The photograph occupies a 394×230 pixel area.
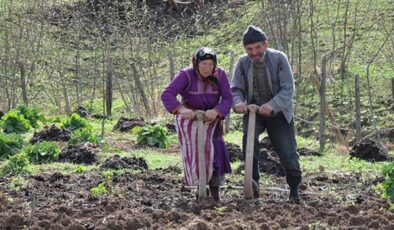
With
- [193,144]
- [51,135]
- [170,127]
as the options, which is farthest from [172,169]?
[170,127]

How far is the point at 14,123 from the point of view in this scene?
576 inches

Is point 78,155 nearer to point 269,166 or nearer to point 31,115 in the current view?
point 269,166

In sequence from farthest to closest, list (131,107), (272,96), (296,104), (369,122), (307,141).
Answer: (131,107) → (296,104) → (369,122) → (307,141) → (272,96)

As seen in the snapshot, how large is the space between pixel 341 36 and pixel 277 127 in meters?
13.3

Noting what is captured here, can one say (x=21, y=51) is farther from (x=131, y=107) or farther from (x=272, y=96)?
(x=272, y=96)

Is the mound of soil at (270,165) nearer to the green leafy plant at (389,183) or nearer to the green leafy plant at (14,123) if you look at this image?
the green leafy plant at (389,183)

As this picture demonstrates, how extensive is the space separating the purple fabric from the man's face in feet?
0.97

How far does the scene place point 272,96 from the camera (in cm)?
735

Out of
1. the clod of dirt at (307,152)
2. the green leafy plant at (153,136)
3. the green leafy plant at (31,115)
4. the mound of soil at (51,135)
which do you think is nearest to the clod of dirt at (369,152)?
the clod of dirt at (307,152)

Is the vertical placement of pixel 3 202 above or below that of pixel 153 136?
above

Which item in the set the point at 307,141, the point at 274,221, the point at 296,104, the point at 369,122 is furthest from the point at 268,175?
the point at 296,104

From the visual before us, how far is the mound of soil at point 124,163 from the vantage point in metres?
9.83

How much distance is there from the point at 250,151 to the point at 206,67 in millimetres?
837

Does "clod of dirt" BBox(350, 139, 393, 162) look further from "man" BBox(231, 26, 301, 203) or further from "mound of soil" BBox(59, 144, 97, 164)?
"man" BBox(231, 26, 301, 203)
